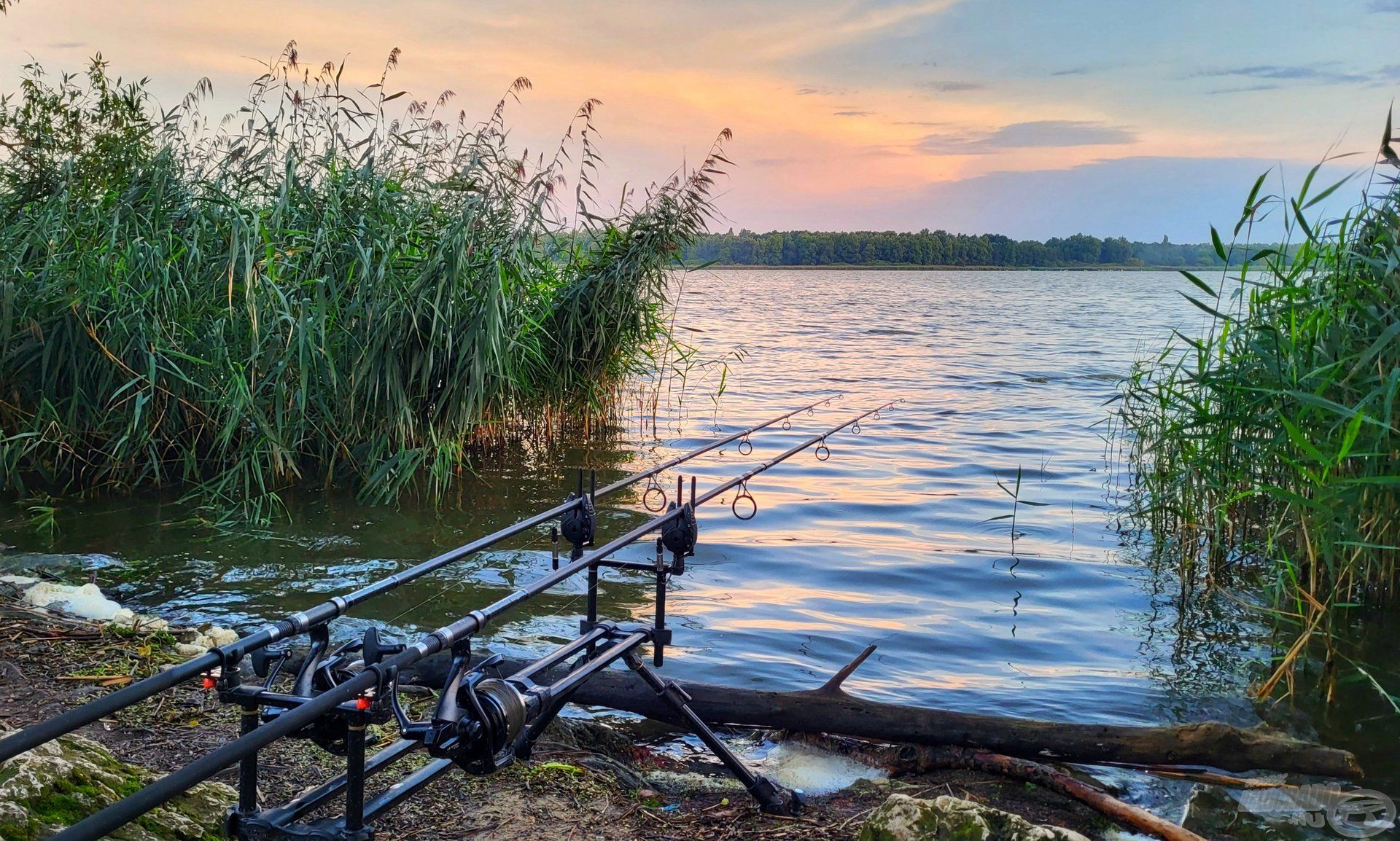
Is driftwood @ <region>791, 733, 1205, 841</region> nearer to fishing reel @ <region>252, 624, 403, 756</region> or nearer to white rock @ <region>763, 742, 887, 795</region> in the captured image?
white rock @ <region>763, 742, 887, 795</region>

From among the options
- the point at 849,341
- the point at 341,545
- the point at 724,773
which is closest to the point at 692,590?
the point at 341,545

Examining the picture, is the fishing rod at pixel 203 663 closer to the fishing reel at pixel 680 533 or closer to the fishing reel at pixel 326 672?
the fishing reel at pixel 326 672

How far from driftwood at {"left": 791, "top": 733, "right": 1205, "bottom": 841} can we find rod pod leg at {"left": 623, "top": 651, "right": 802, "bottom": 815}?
441 mm

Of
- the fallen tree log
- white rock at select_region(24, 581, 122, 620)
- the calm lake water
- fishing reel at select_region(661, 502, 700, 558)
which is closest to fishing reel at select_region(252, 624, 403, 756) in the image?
fishing reel at select_region(661, 502, 700, 558)

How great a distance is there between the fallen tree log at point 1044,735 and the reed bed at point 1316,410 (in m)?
0.68

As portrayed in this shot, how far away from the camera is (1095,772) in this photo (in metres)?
3.79

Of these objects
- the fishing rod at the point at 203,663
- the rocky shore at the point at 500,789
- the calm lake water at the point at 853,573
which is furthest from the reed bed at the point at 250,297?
the fishing rod at the point at 203,663

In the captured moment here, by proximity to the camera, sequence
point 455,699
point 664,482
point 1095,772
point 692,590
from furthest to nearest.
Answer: point 664,482
point 692,590
point 1095,772
point 455,699

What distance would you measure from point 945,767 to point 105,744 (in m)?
2.91

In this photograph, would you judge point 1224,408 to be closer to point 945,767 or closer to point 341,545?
point 945,767

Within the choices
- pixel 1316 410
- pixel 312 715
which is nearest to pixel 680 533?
pixel 312 715

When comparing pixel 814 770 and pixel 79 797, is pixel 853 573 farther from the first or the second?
pixel 79 797

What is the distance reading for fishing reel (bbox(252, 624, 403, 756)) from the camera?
77.4 inches

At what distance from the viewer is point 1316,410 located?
15.1 ft
